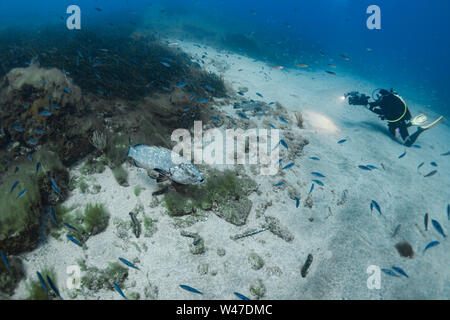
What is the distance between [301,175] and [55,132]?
23.0 feet

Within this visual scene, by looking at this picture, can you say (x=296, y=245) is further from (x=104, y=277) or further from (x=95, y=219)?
(x=95, y=219)

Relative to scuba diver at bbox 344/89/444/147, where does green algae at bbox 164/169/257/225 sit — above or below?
below

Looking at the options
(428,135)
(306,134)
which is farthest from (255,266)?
(428,135)

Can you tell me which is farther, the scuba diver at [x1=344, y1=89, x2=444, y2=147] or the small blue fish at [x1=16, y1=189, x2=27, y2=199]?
the scuba diver at [x1=344, y1=89, x2=444, y2=147]

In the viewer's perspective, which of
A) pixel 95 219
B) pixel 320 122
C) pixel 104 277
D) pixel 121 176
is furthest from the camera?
pixel 320 122

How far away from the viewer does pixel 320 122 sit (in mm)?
10195

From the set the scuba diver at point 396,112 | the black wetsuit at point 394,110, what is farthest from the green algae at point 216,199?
the black wetsuit at point 394,110

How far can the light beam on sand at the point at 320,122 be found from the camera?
31.3 feet

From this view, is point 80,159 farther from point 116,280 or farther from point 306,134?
point 306,134

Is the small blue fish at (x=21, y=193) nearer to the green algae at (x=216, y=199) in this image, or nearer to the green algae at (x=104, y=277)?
the green algae at (x=104, y=277)

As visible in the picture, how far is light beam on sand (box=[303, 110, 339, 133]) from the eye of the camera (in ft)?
31.3

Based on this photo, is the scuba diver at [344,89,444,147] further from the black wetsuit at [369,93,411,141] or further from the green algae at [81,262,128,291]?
the green algae at [81,262,128,291]

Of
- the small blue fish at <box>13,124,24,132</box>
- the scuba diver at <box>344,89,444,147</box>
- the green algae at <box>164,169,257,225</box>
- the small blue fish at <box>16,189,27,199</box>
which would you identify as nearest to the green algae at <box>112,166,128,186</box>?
the green algae at <box>164,169,257,225</box>

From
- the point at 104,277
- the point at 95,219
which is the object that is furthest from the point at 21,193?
the point at 104,277
